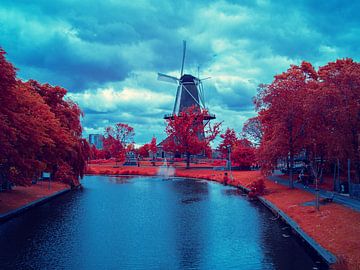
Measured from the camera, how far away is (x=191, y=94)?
320 ft

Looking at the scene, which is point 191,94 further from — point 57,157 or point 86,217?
point 86,217

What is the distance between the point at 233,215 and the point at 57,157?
70.8ft

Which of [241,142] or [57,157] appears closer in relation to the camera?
[57,157]

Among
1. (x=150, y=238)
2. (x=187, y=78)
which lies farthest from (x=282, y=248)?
(x=187, y=78)

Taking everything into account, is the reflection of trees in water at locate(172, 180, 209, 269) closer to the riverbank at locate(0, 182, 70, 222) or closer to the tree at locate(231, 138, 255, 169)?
the riverbank at locate(0, 182, 70, 222)

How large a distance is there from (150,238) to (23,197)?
17.5m

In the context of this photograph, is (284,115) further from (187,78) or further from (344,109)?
(187,78)

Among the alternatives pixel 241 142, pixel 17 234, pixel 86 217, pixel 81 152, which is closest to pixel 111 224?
pixel 86 217

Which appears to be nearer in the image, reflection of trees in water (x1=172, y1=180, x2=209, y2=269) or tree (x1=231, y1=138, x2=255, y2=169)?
reflection of trees in water (x1=172, y1=180, x2=209, y2=269)

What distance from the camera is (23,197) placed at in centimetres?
3506

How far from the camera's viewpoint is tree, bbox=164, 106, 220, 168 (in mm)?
79312

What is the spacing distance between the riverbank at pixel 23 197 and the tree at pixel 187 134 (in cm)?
3506

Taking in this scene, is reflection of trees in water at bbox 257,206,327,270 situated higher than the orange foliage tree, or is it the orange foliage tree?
the orange foliage tree

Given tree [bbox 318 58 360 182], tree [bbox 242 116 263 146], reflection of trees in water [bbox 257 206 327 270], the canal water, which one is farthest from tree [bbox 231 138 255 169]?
reflection of trees in water [bbox 257 206 327 270]
